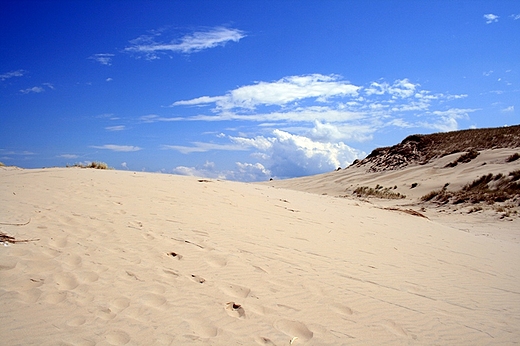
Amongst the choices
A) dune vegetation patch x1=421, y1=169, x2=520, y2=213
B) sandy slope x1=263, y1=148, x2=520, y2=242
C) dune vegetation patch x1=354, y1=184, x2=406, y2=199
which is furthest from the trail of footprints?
dune vegetation patch x1=354, y1=184, x2=406, y2=199

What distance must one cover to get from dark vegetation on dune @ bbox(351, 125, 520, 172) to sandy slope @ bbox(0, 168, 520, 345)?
23.0 metres

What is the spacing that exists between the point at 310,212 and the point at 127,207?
16.2 feet

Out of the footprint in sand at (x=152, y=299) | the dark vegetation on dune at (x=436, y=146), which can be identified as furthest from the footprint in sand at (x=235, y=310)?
the dark vegetation on dune at (x=436, y=146)

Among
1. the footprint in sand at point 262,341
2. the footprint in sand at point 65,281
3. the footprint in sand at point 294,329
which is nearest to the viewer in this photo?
the footprint in sand at point 262,341

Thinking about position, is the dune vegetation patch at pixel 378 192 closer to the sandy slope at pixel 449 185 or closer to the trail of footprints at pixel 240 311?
the sandy slope at pixel 449 185

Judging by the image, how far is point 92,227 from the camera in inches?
219

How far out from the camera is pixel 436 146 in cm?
3347

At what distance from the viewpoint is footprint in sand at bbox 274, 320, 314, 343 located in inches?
122

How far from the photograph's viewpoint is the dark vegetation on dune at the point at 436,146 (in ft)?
94.0

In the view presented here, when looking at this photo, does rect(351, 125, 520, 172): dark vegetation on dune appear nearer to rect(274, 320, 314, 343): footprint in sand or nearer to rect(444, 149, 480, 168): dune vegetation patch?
rect(444, 149, 480, 168): dune vegetation patch

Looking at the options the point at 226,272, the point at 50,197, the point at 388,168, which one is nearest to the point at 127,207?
the point at 50,197

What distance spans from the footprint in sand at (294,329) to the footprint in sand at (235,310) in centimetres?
37

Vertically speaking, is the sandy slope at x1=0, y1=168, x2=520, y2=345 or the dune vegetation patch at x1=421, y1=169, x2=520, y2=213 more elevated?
the dune vegetation patch at x1=421, y1=169, x2=520, y2=213

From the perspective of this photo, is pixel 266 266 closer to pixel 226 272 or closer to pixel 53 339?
pixel 226 272
